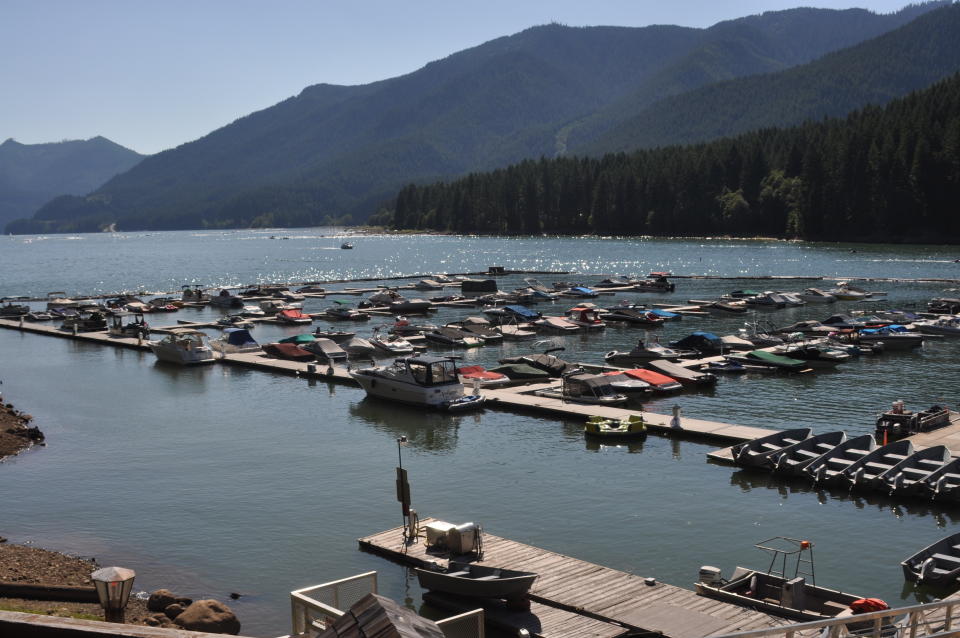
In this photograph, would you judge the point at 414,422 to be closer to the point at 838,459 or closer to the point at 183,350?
the point at 838,459

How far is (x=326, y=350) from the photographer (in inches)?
2474

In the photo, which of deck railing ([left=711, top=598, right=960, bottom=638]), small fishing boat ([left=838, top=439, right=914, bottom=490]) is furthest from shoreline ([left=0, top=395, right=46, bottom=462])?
deck railing ([left=711, top=598, right=960, bottom=638])

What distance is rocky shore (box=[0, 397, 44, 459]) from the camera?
128 feet

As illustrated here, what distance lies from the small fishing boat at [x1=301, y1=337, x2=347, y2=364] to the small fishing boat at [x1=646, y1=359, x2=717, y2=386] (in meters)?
21.2

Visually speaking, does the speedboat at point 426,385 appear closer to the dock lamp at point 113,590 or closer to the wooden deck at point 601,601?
the wooden deck at point 601,601

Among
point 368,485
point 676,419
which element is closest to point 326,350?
point 676,419

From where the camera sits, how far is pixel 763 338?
64188mm

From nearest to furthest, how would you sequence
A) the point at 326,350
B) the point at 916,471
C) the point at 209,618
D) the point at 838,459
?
the point at 209,618 → the point at 916,471 → the point at 838,459 → the point at 326,350

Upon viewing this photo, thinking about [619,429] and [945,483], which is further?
[619,429]

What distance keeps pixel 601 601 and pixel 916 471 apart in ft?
49.1

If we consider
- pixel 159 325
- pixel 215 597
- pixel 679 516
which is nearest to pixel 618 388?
pixel 679 516

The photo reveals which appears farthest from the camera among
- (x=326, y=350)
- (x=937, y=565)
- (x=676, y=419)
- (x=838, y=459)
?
(x=326, y=350)

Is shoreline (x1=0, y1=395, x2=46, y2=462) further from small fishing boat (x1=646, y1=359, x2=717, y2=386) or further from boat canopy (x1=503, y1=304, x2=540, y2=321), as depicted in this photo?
boat canopy (x1=503, y1=304, x2=540, y2=321)

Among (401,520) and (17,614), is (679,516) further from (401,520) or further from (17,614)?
(17,614)
